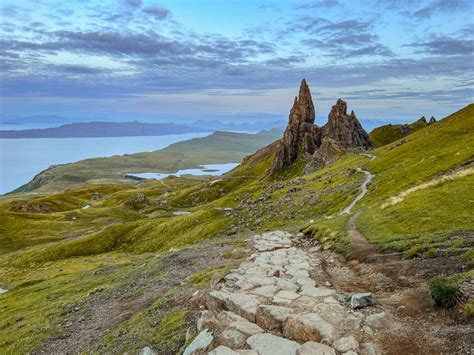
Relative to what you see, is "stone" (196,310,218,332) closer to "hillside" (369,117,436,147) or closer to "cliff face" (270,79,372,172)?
"cliff face" (270,79,372,172)

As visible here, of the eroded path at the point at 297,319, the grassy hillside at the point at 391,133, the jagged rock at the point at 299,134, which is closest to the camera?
the eroded path at the point at 297,319

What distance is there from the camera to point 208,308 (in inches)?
718

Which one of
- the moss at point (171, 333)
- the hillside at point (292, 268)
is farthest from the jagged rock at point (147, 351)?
the hillside at point (292, 268)

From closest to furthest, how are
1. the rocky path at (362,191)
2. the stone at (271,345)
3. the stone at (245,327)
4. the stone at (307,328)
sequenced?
the stone at (271,345) < the stone at (307,328) < the stone at (245,327) < the rocky path at (362,191)

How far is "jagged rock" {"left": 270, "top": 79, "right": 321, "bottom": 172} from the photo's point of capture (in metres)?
141

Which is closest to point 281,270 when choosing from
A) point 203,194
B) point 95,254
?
point 95,254

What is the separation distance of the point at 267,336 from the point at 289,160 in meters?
129

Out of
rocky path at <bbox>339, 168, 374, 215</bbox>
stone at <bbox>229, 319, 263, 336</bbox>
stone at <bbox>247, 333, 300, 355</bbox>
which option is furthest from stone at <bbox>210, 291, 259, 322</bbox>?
rocky path at <bbox>339, 168, 374, 215</bbox>

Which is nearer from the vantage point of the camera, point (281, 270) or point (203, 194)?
point (281, 270)

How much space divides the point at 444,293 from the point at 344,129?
139275 millimetres

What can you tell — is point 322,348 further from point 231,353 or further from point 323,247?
point 323,247

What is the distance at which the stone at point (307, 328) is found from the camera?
1381 centimetres

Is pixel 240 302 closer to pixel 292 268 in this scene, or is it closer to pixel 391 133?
pixel 292 268

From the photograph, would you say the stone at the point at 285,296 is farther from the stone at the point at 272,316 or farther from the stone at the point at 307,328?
the stone at the point at 307,328
